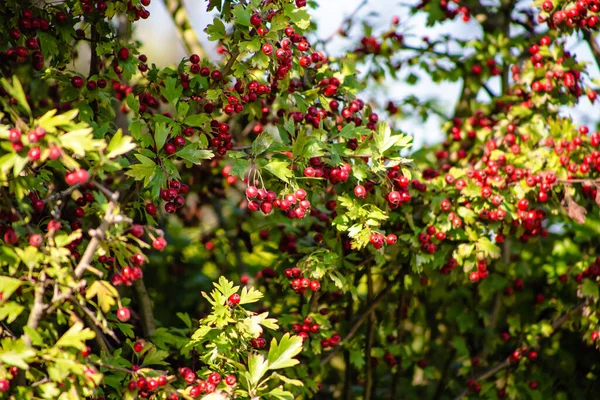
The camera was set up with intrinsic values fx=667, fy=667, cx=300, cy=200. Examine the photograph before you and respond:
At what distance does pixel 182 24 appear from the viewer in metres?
4.98

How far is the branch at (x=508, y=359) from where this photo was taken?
3.86 metres

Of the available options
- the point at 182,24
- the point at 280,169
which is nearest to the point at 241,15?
the point at 280,169

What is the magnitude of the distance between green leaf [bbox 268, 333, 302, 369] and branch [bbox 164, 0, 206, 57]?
2858 mm

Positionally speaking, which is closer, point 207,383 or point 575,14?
point 207,383

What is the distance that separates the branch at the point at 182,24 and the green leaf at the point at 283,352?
2.86m

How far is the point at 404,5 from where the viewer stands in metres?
4.79

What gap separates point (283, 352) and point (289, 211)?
591 millimetres

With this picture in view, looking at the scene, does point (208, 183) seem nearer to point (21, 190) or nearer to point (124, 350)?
point (124, 350)

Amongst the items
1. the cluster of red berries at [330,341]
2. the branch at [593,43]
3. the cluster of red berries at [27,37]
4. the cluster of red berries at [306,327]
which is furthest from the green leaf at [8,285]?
the branch at [593,43]

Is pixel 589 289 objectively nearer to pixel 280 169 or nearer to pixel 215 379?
pixel 280 169

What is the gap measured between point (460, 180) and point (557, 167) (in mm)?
564

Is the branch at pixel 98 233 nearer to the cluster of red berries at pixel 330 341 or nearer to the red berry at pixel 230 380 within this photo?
the red berry at pixel 230 380

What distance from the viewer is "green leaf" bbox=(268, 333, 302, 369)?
104 inches

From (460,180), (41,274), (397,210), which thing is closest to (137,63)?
(41,274)
